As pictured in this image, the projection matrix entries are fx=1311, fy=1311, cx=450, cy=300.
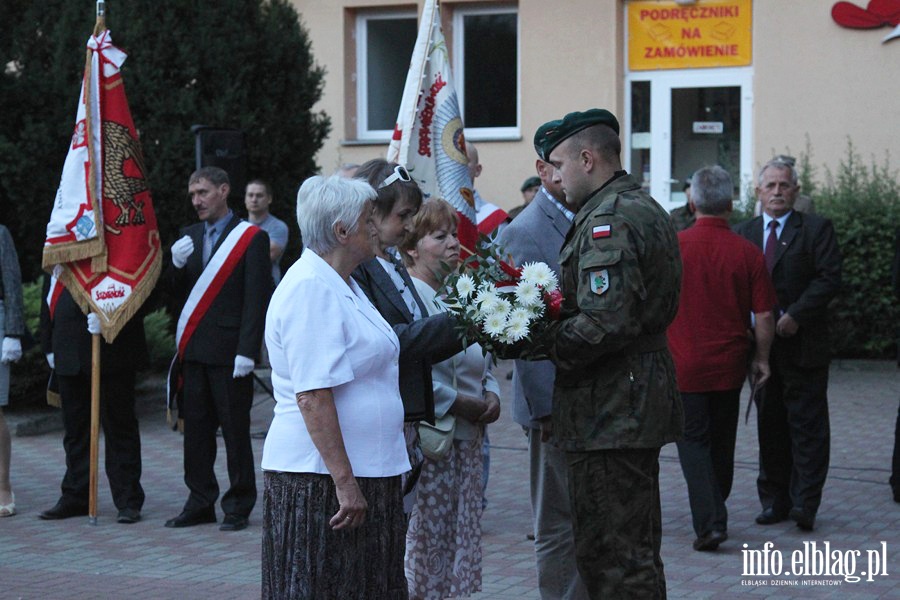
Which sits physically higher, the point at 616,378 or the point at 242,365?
the point at 616,378

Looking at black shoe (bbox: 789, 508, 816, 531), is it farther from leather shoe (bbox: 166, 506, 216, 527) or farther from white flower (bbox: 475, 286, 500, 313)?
white flower (bbox: 475, 286, 500, 313)

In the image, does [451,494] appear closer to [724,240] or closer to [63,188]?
[724,240]

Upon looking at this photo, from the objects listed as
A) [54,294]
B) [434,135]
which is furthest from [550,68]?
[54,294]

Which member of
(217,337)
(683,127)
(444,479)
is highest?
(683,127)

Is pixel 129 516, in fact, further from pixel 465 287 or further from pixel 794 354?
pixel 465 287

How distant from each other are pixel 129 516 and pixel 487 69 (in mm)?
11142

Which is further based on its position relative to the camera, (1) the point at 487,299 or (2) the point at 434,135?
(2) the point at 434,135

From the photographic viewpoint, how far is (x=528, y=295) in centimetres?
446

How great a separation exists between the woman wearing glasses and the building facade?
37.0 ft

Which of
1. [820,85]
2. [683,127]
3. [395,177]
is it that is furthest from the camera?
[683,127]

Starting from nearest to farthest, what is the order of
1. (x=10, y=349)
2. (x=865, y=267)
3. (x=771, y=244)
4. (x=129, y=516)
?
(x=771, y=244) < (x=129, y=516) < (x=10, y=349) < (x=865, y=267)

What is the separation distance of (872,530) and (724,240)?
189 centimetres

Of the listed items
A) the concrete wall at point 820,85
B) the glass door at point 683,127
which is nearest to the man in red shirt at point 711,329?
the concrete wall at point 820,85

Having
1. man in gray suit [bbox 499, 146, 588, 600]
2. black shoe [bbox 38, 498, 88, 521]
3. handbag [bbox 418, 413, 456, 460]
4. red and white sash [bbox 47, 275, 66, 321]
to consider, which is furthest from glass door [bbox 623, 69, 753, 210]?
handbag [bbox 418, 413, 456, 460]
